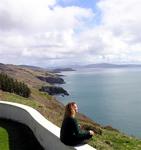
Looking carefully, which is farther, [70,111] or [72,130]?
[72,130]

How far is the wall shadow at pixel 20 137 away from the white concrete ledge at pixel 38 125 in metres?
0.23

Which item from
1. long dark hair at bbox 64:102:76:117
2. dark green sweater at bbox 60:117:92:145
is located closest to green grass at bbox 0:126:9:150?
dark green sweater at bbox 60:117:92:145

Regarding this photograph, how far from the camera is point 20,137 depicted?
17906 mm

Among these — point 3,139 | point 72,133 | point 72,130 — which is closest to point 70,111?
point 72,130

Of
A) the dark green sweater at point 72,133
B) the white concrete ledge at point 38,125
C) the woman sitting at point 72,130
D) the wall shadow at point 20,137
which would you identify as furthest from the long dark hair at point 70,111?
the wall shadow at point 20,137

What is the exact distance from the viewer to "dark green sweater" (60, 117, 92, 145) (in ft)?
35.8

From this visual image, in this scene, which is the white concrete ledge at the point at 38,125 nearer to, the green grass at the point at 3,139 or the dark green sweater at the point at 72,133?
the dark green sweater at the point at 72,133

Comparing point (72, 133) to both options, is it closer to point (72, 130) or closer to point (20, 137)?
point (72, 130)

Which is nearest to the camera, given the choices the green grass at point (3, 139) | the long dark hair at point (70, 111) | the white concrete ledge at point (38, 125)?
the long dark hair at point (70, 111)

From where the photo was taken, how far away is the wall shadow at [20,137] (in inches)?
624

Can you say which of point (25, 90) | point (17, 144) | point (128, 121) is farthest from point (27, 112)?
point (128, 121)

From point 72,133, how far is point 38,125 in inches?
230

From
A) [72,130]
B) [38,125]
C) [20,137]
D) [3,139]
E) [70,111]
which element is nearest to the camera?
[70,111]

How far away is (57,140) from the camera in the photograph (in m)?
13.1
